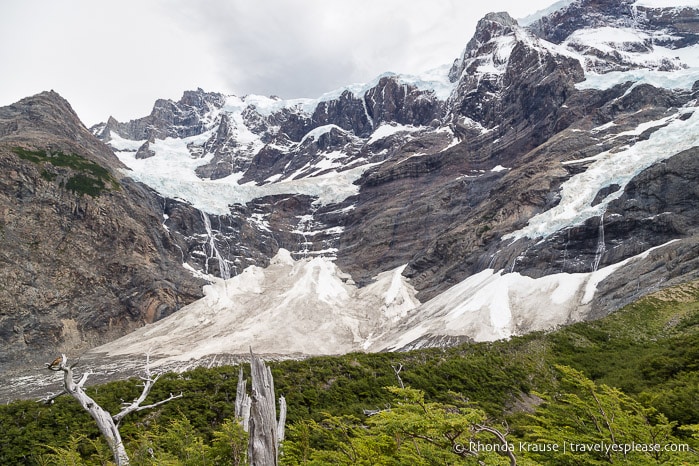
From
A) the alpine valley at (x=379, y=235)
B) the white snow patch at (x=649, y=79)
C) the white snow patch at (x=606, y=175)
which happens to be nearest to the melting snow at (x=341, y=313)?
the alpine valley at (x=379, y=235)

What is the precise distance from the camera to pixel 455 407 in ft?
24.4

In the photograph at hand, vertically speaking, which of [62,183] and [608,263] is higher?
[62,183]

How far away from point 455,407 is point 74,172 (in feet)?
437

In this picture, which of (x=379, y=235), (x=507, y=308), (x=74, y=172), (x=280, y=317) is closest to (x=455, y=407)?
(x=507, y=308)

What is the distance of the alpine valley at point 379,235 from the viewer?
7625 centimetres

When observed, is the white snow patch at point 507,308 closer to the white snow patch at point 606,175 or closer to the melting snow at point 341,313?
the melting snow at point 341,313

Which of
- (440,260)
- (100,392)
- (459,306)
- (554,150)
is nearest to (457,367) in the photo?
(100,392)

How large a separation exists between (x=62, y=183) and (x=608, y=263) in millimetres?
121560

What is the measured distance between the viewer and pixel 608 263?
74.6m

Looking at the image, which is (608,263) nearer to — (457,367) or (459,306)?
(459,306)

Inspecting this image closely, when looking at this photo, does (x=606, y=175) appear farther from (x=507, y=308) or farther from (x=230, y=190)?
(x=230, y=190)

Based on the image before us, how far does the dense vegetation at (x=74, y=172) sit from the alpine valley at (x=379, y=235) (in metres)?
0.52

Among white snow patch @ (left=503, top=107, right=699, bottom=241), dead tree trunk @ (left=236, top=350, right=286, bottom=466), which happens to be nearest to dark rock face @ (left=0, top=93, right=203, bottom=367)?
white snow patch @ (left=503, top=107, right=699, bottom=241)

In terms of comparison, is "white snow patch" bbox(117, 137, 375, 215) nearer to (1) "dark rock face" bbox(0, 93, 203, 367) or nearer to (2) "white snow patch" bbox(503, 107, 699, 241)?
(1) "dark rock face" bbox(0, 93, 203, 367)
